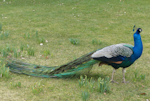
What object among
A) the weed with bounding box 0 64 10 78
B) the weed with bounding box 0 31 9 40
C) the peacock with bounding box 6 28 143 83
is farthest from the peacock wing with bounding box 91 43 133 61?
the weed with bounding box 0 31 9 40

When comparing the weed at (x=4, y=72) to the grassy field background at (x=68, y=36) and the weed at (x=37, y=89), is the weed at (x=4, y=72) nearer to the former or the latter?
the grassy field background at (x=68, y=36)

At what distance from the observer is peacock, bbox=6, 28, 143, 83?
4.06 meters

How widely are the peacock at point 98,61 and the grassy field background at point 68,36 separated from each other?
0.48ft

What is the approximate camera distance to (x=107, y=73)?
482 centimetres

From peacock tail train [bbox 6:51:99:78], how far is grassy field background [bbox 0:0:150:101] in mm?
122

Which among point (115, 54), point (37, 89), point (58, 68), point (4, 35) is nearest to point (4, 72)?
point (37, 89)

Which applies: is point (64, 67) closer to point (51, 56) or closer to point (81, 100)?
point (81, 100)

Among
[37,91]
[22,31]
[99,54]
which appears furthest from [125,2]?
[37,91]

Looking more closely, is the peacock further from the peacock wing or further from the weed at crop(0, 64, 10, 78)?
the weed at crop(0, 64, 10, 78)

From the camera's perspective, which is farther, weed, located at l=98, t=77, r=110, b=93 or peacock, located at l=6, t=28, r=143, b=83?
peacock, located at l=6, t=28, r=143, b=83

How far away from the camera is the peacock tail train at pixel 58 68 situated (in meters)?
4.23

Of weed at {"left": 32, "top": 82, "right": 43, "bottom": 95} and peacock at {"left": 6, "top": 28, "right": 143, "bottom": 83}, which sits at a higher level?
peacock at {"left": 6, "top": 28, "right": 143, "bottom": 83}

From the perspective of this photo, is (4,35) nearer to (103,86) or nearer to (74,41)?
(74,41)

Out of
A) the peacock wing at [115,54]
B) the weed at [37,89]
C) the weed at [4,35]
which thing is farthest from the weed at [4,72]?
the weed at [4,35]
